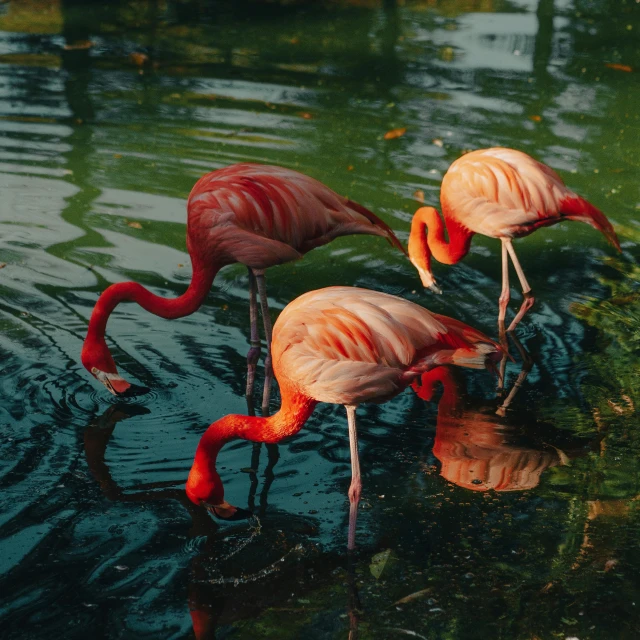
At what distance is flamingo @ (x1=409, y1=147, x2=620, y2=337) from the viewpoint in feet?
17.0

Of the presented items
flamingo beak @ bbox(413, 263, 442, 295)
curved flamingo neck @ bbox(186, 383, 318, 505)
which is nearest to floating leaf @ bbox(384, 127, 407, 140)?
flamingo beak @ bbox(413, 263, 442, 295)

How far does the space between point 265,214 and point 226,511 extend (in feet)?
4.92

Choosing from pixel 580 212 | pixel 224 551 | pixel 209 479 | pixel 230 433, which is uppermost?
pixel 580 212

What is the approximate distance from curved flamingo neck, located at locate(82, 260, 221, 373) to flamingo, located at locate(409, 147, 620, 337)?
4.38 ft

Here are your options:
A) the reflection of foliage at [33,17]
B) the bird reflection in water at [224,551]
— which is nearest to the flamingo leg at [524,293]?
the bird reflection in water at [224,551]

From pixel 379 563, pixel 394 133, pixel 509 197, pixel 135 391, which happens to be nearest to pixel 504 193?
pixel 509 197

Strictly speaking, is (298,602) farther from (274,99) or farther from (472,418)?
(274,99)

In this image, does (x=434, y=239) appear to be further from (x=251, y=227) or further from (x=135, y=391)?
(x=135, y=391)

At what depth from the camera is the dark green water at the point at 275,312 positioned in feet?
11.0

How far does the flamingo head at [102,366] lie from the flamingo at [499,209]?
5.97 ft

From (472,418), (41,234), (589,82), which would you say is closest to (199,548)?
(472,418)

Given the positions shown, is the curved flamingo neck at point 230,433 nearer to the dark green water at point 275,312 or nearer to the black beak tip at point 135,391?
the dark green water at point 275,312

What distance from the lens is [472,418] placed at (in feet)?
15.0

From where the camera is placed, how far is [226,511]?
12.0 ft
